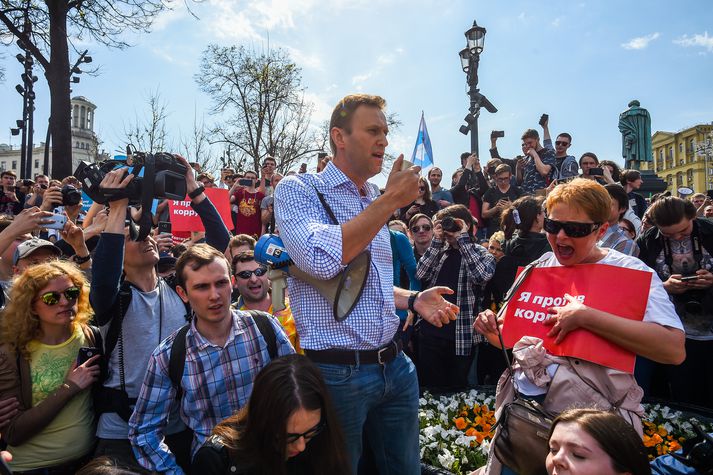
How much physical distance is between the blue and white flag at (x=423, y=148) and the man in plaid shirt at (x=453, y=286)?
6.56ft

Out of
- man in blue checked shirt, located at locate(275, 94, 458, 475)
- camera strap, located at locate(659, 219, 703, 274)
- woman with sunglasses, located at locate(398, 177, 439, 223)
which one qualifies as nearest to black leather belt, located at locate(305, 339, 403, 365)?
man in blue checked shirt, located at locate(275, 94, 458, 475)

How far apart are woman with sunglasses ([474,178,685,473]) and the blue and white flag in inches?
177

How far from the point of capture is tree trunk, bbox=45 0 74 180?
36.9 ft

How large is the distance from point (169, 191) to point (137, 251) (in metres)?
0.41

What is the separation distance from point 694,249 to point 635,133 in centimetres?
812

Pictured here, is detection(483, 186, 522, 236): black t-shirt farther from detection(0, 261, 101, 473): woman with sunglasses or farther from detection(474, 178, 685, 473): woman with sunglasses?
detection(0, 261, 101, 473): woman with sunglasses

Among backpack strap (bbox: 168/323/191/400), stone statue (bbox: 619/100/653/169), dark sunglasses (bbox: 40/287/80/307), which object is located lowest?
backpack strap (bbox: 168/323/191/400)

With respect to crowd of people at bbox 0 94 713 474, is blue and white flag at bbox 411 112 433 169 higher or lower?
higher

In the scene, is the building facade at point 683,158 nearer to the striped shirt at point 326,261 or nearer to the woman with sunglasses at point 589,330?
the woman with sunglasses at point 589,330

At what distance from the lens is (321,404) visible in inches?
78.4

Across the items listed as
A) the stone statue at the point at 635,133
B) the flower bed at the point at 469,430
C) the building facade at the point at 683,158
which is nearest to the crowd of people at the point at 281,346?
the flower bed at the point at 469,430


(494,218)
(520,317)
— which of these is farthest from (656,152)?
(520,317)

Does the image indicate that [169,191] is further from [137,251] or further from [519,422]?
[519,422]

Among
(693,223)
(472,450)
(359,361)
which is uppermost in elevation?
(693,223)
